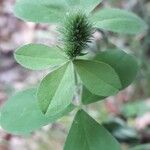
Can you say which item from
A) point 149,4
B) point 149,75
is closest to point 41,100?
point 149,75

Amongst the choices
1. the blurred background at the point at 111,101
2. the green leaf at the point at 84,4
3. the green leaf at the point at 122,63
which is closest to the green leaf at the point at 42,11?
the green leaf at the point at 84,4

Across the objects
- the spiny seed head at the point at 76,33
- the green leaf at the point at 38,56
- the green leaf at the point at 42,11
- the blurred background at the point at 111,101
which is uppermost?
the green leaf at the point at 42,11

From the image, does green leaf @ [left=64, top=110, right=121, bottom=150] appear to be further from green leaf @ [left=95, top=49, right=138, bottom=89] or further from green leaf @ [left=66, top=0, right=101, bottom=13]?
green leaf @ [left=66, top=0, right=101, bottom=13]

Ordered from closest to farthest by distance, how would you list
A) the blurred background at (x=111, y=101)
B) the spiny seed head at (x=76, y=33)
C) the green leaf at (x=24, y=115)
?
the spiny seed head at (x=76, y=33) → the green leaf at (x=24, y=115) → the blurred background at (x=111, y=101)

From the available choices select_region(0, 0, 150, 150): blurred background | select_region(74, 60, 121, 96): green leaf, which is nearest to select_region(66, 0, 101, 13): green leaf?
select_region(74, 60, 121, 96): green leaf

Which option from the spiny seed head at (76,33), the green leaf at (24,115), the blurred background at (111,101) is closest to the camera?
the spiny seed head at (76,33)

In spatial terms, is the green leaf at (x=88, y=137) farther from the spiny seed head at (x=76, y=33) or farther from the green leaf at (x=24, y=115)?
the spiny seed head at (x=76, y=33)
